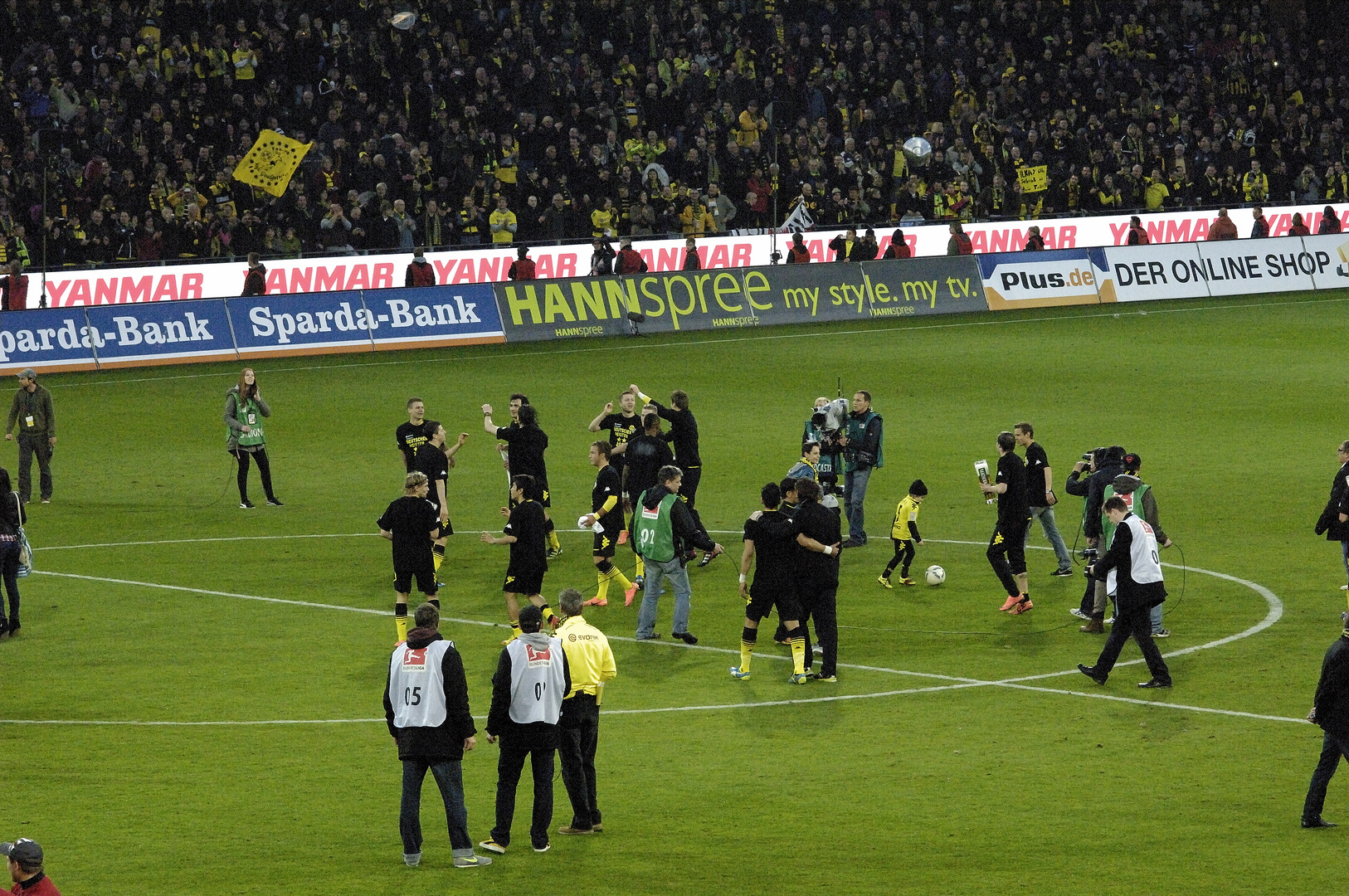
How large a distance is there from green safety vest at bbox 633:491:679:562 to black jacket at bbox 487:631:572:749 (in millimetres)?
5679

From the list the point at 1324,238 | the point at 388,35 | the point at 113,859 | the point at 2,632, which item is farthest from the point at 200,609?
the point at 1324,238

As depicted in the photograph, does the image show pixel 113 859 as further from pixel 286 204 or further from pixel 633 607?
pixel 286 204

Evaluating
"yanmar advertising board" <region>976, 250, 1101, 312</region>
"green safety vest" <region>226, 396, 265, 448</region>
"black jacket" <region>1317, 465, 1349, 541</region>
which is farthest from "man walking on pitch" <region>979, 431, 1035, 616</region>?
"yanmar advertising board" <region>976, 250, 1101, 312</region>

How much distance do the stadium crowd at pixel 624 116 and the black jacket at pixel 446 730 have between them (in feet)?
101

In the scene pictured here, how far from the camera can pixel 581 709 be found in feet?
42.0

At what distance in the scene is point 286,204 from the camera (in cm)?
4306

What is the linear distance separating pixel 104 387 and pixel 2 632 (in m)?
17.4

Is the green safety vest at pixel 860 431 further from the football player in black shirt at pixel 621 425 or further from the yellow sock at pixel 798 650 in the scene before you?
the yellow sock at pixel 798 650

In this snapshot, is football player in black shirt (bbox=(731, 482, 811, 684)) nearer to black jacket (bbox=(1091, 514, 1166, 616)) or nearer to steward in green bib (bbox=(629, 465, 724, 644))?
steward in green bib (bbox=(629, 465, 724, 644))

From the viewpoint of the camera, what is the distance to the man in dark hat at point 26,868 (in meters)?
9.20

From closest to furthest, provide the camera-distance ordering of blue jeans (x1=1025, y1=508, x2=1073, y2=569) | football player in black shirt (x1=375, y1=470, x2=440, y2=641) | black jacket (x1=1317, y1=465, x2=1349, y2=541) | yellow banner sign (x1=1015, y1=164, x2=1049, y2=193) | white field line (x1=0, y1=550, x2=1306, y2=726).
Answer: white field line (x1=0, y1=550, x2=1306, y2=726)
football player in black shirt (x1=375, y1=470, x2=440, y2=641)
black jacket (x1=1317, y1=465, x2=1349, y2=541)
blue jeans (x1=1025, y1=508, x2=1073, y2=569)
yellow banner sign (x1=1015, y1=164, x2=1049, y2=193)

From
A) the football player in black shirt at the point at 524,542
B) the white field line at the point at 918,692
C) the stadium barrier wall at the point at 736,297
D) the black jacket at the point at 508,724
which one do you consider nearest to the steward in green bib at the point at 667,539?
the white field line at the point at 918,692

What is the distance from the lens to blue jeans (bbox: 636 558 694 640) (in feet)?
60.1

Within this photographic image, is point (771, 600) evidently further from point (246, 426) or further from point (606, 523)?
point (246, 426)
